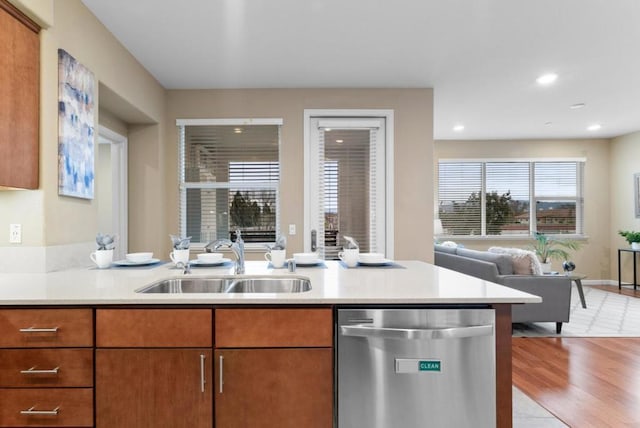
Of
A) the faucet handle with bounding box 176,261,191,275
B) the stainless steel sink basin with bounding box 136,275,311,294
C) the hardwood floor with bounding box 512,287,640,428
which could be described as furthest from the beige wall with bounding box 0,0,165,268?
the hardwood floor with bounding box 512,287,640,428

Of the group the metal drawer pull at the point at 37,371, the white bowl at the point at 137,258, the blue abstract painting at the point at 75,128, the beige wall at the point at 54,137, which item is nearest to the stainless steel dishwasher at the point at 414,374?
the metal drawer pull at the point at 37,371

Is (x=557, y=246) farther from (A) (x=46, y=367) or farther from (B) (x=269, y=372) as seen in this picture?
(A) (x=46, y=367)

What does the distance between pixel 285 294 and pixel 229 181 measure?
287 centimetres

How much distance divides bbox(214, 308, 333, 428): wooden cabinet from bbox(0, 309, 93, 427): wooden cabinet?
0.52m

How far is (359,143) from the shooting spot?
4160 mm

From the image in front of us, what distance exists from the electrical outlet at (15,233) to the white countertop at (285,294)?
0.19m

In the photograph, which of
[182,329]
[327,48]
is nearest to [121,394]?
[182,329]

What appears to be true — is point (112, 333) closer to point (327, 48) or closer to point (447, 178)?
point (327, 48)

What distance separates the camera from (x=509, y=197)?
6934 millimetres

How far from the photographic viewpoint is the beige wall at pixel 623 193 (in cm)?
632

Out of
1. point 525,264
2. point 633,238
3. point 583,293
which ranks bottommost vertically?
point 583,293

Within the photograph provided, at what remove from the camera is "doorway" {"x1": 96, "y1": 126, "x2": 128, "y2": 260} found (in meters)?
3.75

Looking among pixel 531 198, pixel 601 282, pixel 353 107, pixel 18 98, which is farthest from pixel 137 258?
pixel 601 282

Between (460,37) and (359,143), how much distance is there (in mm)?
1502
